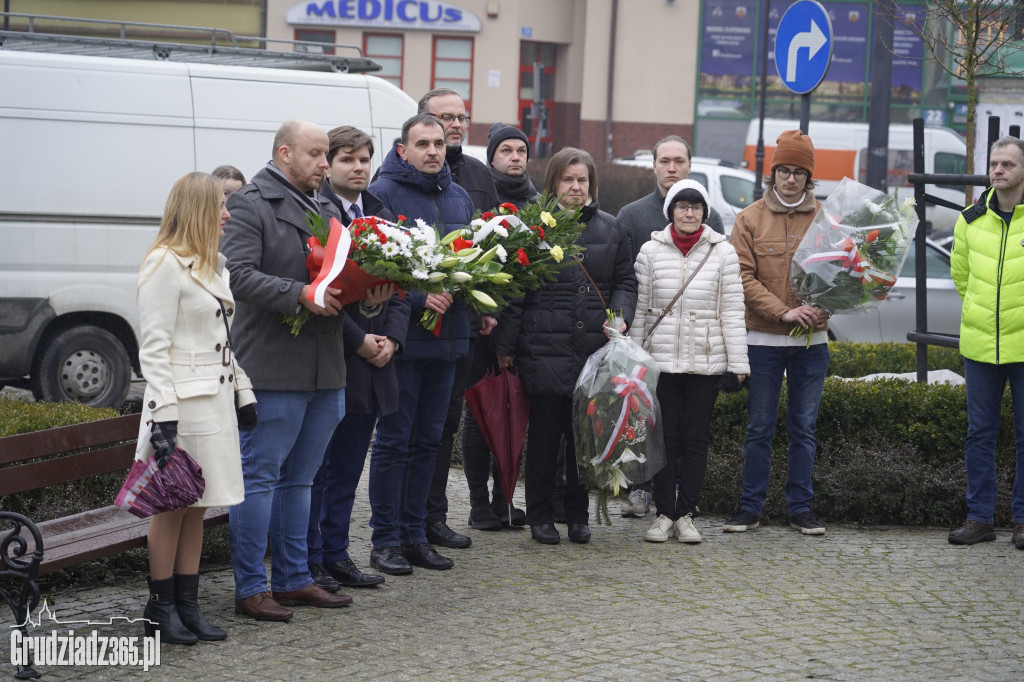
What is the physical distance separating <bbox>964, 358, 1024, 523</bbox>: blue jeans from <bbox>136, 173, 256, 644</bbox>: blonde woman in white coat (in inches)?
163

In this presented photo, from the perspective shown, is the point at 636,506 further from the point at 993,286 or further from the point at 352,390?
the point at 352,390

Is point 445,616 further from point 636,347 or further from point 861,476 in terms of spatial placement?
point 861,476

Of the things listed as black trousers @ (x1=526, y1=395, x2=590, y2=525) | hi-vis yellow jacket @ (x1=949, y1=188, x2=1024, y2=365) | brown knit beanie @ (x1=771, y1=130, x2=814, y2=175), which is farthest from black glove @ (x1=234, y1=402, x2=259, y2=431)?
hi-vis yellow jacket @ (x1=949, y1=188, x2=1024, y2=365)

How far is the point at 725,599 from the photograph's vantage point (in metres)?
6.05

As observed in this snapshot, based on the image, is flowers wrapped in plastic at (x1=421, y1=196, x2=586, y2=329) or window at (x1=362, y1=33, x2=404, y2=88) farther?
window at (x1=362, y1=33, x2=404, y2=88)

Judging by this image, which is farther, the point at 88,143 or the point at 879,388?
the point at 88,143

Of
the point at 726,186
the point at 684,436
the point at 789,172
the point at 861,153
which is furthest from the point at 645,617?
the point at 861,153

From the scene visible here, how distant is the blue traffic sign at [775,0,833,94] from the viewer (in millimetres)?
9758

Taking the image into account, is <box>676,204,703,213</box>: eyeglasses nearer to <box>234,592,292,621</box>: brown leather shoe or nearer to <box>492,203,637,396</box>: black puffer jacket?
<box>492,203,637,396</box>: black puffer jacket

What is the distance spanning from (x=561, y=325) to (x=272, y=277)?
208 centimetres

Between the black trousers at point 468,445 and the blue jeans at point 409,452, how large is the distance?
0.25m

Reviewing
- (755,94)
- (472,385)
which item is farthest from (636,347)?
(755,94)

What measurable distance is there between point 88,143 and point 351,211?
15.9 feet

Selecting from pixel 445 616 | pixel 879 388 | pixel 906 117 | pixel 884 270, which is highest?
pixel 906 117
